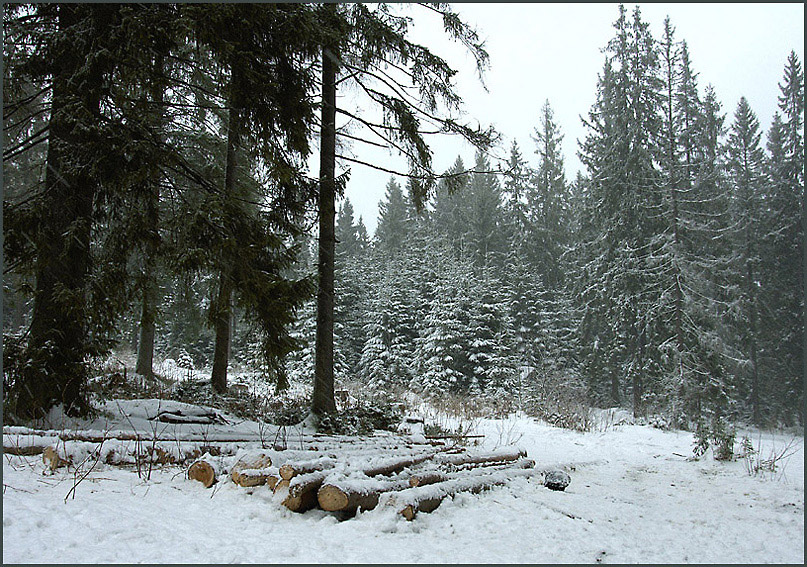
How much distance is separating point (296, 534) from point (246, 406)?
289 inches

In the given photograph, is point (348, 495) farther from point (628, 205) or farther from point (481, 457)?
point (628, 205)

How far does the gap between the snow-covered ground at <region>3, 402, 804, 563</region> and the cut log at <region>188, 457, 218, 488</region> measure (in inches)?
2.7

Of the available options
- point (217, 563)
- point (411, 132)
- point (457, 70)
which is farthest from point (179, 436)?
point (457, 70)

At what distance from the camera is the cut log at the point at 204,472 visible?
409 centimetres

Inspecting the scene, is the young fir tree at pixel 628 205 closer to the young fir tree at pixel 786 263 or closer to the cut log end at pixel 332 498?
the young fir tree at pixel 786 263

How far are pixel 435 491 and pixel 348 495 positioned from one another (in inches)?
35.7

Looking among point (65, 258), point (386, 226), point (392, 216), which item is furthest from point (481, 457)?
point (386, 226)

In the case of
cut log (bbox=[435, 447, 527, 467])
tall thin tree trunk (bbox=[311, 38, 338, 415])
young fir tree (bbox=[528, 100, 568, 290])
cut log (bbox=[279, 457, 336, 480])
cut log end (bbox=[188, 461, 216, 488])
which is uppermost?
young fir tree (bbox=[528, 100, 568, 290])

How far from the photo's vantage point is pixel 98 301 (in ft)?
18.2

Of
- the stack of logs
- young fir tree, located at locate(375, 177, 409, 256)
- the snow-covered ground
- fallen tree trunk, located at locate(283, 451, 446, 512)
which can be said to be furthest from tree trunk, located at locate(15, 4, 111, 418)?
young fir tree, located at locate(375, 177, 409, 256)

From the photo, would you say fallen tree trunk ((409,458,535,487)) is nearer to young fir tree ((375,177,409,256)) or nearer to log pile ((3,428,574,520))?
log pile ((3,428,574,520))

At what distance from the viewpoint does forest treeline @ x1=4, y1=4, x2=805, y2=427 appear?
580 centimetres

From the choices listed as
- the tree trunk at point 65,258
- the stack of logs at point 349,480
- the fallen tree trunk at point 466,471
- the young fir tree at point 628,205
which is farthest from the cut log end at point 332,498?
the young fir tree at point 628,205

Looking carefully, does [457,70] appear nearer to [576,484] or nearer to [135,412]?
[576,484]
